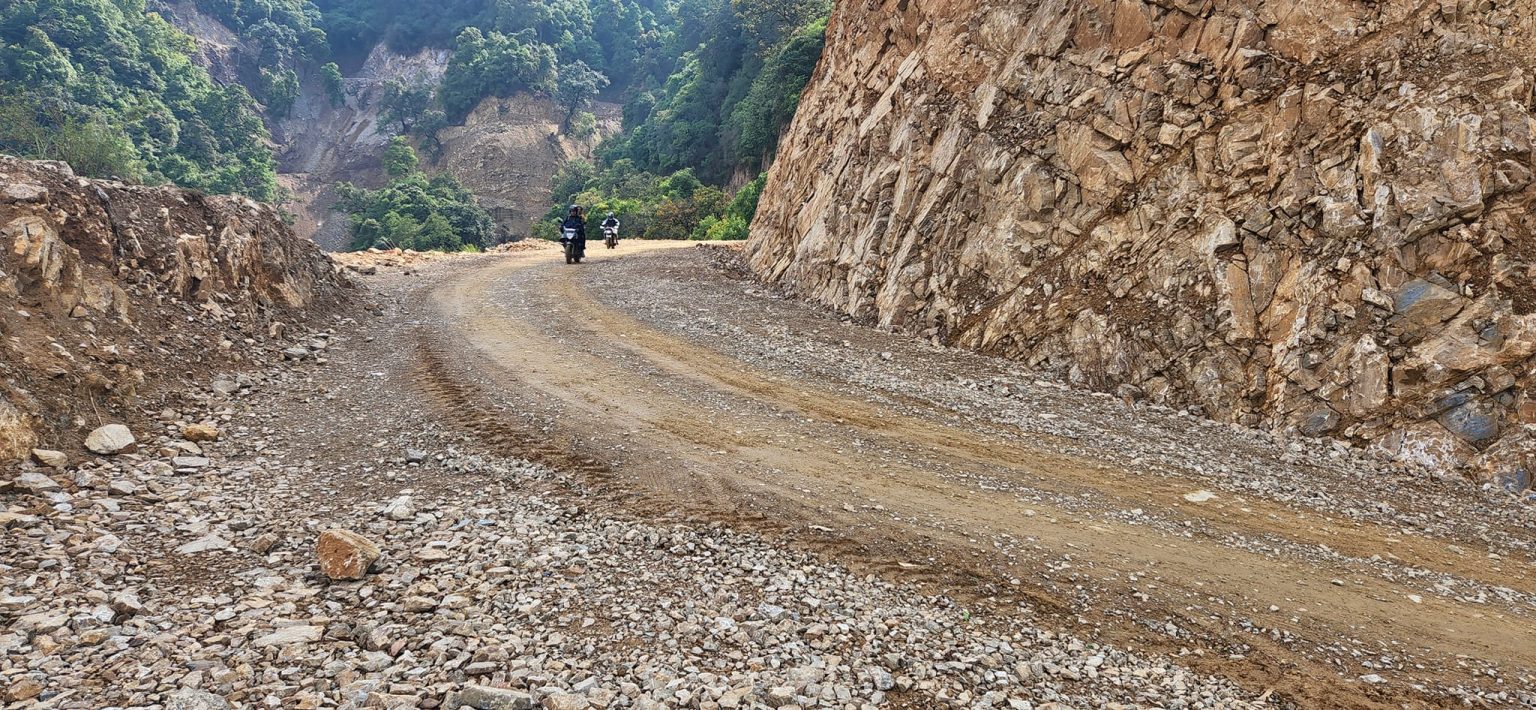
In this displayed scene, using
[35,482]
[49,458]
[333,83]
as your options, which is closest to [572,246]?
[49,458]

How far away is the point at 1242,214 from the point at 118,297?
15052 millimetres

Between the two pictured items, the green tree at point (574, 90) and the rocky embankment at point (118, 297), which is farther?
the green tree at point (574, 90)

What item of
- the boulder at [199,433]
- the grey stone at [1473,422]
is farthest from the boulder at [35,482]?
the grey stone at [1473,422]

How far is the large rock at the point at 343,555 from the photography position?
5168 millimetres

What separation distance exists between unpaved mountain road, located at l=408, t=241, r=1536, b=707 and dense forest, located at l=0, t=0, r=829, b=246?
22.9 metres

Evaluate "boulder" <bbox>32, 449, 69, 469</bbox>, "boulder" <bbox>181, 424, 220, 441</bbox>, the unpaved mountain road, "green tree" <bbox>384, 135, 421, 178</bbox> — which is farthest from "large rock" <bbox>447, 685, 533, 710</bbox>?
"green tree" <bbox>384, 135, 421, 178</bbox>

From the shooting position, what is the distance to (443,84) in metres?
74.7

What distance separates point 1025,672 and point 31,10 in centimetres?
7271

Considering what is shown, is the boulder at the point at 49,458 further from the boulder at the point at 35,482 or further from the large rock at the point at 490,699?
the large rock at the point at 490,699

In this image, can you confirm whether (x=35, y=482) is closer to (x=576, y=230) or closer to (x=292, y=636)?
(x=292, y=636)

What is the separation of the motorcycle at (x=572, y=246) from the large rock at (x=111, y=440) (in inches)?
625

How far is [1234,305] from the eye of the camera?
33.2 feet

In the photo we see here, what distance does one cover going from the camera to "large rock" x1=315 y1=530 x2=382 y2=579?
5168 mm

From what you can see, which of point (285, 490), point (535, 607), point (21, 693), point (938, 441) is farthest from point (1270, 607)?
point (285, 490)
